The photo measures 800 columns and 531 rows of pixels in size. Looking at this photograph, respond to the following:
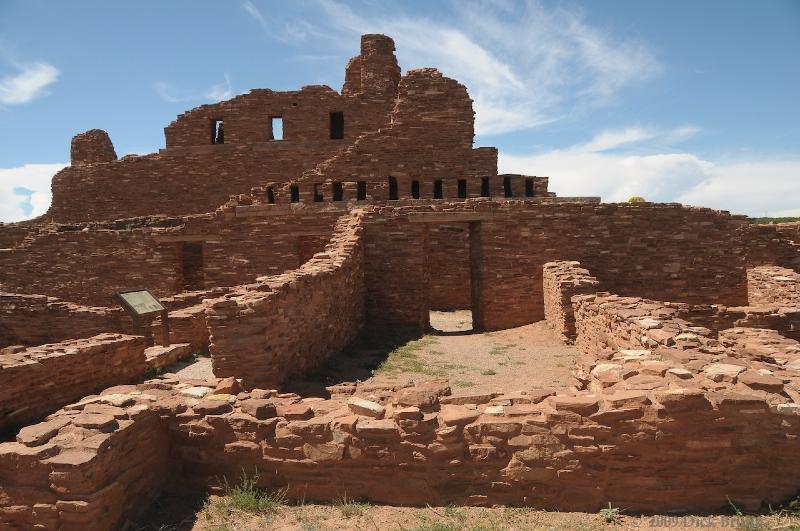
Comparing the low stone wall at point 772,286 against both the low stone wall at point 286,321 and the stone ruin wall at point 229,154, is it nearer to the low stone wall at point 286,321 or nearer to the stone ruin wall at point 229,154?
the low stone wall at point 286,321

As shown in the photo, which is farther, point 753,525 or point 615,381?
point 615,381

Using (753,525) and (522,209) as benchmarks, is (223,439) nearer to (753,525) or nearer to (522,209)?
(753,525)

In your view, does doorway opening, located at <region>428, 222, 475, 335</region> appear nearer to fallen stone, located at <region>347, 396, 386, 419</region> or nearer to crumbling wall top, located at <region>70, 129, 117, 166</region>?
fallen stone, located at <region>347, 396, 386, 419</region>

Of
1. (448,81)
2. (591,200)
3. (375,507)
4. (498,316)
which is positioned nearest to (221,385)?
(375,507)

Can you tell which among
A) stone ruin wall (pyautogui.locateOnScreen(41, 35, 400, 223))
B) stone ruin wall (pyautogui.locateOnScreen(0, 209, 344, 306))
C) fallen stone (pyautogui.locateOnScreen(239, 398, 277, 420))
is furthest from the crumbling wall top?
fallen stone (pyautogui.locateOnScreen(239, 398, 277, 420))

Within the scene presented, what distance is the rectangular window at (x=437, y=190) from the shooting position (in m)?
13.4

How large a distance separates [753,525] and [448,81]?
13478 mm

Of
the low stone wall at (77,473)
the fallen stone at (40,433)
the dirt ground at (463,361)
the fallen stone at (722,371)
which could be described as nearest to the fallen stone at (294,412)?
the low stone wall at (77,473)

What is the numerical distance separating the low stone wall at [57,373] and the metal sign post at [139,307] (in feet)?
3.85

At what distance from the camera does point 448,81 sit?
48.9 ft

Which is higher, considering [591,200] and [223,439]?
[591,200]

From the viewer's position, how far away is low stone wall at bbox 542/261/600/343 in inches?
397

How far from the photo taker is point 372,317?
492 inches

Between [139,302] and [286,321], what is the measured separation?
14.3ft
